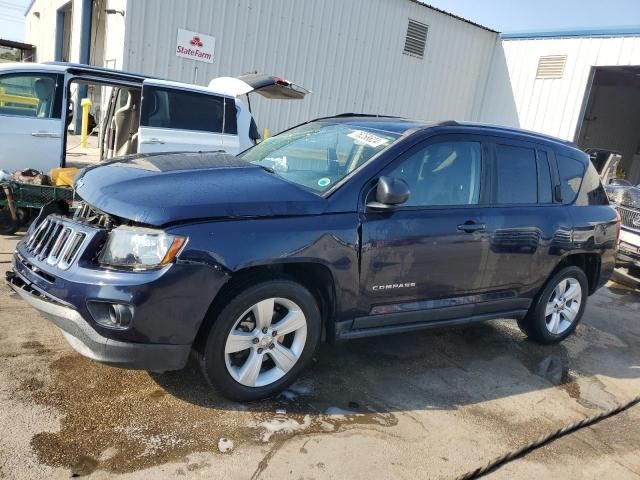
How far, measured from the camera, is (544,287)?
462 centimetres

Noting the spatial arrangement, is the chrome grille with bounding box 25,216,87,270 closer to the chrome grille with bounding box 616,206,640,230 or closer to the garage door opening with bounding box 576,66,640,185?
the chrome grille with bounding box 616,206,640,230

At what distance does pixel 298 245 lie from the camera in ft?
10.2

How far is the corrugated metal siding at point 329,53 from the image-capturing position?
1125 cm

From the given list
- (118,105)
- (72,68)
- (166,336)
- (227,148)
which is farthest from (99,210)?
(118,105)

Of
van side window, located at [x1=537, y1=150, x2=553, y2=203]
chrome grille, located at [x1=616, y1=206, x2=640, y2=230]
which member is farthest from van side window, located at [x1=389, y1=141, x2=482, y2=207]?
chrome grille, located at [x1=616, y1=206, x2=640, y2=230]

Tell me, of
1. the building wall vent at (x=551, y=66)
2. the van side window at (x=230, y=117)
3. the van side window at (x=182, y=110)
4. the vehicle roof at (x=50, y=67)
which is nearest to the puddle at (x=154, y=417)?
the vehicle roof at (x=50, y=67)

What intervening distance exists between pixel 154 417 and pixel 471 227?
93.4 inches

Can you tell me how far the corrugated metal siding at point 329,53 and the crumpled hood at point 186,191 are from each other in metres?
8.51

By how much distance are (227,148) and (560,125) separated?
1154 cm

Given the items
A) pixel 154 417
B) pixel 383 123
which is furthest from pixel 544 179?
pixel 154 417

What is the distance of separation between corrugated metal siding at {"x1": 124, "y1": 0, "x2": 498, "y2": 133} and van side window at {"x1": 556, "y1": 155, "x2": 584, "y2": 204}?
29.3 ft

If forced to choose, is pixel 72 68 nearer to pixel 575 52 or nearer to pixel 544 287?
pixel 544 287

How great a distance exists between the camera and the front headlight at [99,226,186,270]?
2779mm

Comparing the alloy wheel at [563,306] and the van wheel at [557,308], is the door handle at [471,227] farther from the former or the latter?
the alloy wheel at [563,306]
